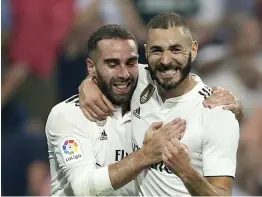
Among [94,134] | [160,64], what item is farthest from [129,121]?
[160,64]

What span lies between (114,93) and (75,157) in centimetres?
39

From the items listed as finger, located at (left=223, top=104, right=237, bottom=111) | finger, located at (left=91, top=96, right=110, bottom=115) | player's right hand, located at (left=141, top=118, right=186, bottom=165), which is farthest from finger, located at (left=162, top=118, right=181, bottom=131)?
finger, located at (left=91, top=96, right=110, bottom=115)

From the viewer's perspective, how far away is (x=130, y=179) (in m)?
3.60

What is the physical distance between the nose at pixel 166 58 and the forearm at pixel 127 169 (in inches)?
17.5

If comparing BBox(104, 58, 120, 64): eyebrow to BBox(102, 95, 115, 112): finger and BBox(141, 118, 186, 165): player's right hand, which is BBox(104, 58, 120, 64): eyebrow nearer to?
BBox(102, 95, 115, 112): finger

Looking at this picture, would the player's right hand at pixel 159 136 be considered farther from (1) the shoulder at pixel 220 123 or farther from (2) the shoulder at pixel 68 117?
(2) the shoulder at pixel 68 117

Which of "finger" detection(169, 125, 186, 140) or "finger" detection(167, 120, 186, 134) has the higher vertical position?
"finger" detection(167, 120, 186, 134)

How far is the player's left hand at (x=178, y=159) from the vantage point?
333 centimetres

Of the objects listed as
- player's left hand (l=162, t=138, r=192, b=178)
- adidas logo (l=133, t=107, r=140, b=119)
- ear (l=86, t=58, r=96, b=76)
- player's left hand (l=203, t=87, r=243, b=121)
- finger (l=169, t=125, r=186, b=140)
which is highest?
ear (l=86, t=58, r=96, b=76)

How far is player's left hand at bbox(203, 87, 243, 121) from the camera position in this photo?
3.52m

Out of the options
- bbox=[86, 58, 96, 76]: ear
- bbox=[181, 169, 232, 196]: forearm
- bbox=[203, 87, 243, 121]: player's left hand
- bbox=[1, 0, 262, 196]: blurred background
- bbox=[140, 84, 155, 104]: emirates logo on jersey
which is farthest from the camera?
bbox=[1, 0, 262, 196]: blurred background

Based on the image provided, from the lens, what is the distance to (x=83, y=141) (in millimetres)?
3852

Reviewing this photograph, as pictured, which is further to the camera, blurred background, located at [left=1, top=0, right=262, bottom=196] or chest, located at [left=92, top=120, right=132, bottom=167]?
blurred background, located at [left=1, top=0, right=262, bottom=196]

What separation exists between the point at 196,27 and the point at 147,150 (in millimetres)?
3140
